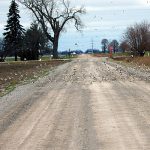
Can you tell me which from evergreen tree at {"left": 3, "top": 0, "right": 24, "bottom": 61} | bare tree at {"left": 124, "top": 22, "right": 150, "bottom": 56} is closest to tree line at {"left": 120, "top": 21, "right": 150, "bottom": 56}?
bare tree at {"left": 124, "top": 22, "right": 150, "bottom": 56}

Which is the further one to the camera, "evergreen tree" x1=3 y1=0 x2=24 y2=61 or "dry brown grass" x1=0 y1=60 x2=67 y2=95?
"evergreen tree" x1=3 y1=0 x2=24 y2=61

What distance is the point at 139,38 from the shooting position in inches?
3538

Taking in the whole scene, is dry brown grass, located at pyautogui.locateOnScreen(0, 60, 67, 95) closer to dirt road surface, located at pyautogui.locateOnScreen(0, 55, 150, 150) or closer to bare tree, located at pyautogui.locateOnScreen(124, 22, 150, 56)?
dirt road surface, located at pyautogui.locateOnScreen(0, 55, 150, 150)

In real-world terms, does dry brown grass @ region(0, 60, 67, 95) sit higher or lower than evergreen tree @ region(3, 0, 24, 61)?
lower

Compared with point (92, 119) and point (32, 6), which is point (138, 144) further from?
point (32, 6)

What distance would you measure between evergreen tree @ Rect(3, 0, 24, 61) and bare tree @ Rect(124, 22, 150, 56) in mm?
27466

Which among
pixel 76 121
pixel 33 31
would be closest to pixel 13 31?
pixel 33 31

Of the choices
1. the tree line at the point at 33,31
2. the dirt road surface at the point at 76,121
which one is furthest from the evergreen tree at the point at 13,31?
the dirt road surface at the point at 76,121

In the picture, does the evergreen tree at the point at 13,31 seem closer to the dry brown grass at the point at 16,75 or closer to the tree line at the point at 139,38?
the tree line at the point at 139,38

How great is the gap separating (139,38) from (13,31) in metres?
31.6

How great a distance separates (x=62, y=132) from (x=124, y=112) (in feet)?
11.5

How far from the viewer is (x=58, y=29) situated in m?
96.7

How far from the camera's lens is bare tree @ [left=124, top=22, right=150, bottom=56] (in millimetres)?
89750

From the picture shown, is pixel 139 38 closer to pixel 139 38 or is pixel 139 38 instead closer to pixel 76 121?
pixel 139 38
